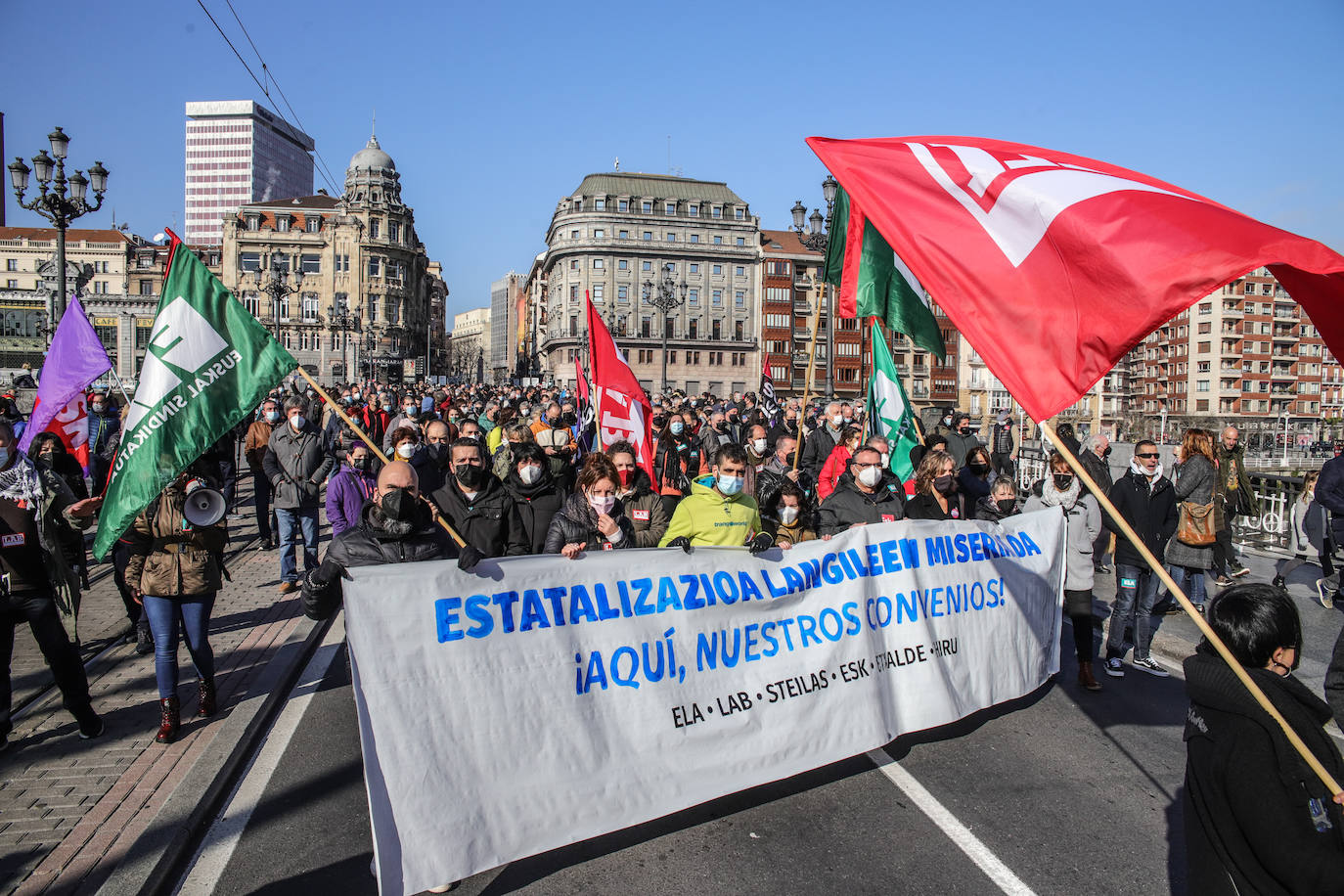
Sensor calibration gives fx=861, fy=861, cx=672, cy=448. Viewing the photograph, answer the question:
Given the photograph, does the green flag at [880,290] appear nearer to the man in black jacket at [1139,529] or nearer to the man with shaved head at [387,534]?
the man in black jacket at [1139,529]

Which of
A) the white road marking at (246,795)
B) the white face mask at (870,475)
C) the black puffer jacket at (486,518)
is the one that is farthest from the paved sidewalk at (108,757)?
the white face mask at (870,475)

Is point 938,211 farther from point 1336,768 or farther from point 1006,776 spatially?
point 1006,776

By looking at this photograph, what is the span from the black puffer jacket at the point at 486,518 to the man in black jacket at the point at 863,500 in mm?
2271

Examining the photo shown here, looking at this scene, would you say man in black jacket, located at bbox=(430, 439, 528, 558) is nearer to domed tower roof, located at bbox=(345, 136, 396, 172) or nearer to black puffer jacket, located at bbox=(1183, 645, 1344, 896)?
black puffer jacket, located at bbox=(1183, 645, 1344, 896)

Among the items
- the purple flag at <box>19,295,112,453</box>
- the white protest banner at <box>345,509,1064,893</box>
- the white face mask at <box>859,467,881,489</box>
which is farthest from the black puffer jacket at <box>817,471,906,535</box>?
the purple flag at <box>19,295,112,453</box>

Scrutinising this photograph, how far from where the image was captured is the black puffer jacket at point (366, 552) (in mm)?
4023

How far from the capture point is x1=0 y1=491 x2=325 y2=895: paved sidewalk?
3838 mm

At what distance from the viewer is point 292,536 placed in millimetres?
8945

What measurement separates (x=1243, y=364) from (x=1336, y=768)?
11697cm

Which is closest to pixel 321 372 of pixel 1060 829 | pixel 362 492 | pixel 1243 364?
pixel 362 492

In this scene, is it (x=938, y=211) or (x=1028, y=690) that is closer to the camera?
(x=938, y=211)

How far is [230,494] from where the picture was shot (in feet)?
41.7

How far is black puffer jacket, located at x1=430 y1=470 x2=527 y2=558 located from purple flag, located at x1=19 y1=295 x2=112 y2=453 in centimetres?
407

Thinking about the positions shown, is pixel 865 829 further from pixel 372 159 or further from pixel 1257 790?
pixel 372 159
